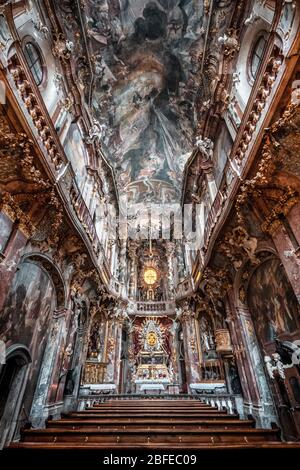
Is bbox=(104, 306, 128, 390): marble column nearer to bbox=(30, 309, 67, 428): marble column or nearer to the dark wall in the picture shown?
bbox=(30, 309, 67, 428): marble column

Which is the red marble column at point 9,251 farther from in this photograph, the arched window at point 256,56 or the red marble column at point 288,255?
the arched window at point 256,56

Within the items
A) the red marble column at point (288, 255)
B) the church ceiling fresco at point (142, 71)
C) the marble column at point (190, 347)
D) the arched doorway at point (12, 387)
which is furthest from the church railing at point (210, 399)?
the church ceiling fresco at point (142, 71)

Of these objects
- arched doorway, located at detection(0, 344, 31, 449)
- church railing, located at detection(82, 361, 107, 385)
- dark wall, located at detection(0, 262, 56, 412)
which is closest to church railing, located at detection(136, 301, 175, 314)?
church railing, located at detection(82, 361, 107, 385)

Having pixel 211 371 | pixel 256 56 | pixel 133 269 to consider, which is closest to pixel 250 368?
pixel 211 371

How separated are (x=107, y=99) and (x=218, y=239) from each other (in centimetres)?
1207

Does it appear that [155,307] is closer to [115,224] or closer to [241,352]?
[115,224]

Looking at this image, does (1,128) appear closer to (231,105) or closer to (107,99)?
(231,105)

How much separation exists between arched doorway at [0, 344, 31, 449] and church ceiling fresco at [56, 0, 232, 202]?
42.3 feet

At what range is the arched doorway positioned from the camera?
6.66 meters

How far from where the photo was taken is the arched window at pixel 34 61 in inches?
329

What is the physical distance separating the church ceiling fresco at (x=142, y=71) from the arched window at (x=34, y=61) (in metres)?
3.18

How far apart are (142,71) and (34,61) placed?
9900 millimetres

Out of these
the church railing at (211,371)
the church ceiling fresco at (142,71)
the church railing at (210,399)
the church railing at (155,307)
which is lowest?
the church railing at (210,399)

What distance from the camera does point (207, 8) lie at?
1079 centimetres
